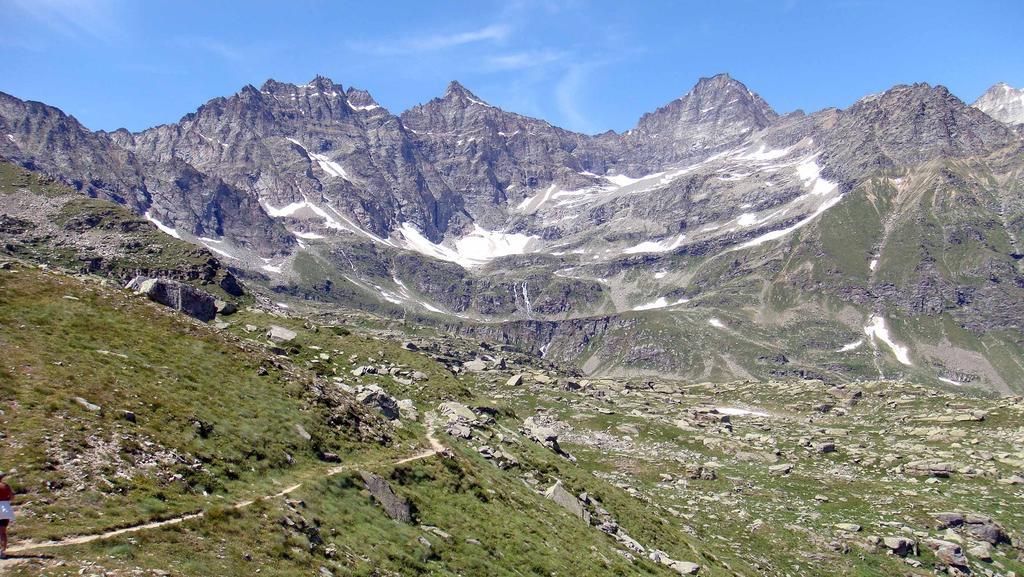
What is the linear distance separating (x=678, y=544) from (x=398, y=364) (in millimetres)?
33132

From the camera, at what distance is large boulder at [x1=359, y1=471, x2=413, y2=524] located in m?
28.4

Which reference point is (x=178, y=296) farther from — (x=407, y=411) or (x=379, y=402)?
(x=379, y=402)

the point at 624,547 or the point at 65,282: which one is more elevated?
the point at 65,282

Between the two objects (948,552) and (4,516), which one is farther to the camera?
(948,552)

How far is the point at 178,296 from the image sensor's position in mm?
53188

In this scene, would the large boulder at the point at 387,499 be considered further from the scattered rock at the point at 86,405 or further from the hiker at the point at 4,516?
the hiker at the point at 4,516

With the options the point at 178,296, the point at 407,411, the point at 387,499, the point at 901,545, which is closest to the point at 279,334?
the point at 178,296

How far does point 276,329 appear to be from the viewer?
57.5 m

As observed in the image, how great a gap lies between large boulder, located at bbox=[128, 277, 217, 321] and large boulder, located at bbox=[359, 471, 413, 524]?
90.0ft

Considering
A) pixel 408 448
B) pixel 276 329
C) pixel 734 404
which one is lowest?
pixel 734 404

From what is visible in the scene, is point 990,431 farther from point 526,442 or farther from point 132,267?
point 132,267

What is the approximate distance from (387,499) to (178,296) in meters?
34.5

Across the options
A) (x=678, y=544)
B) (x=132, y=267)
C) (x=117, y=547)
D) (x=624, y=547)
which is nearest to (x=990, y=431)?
(x=678, y=544)

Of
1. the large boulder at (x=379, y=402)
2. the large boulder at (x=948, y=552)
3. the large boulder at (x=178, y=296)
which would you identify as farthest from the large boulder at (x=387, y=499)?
the large boulder at (x=948, y=552)
